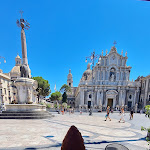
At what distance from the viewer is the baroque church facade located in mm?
36812

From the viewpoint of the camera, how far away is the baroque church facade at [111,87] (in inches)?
1449

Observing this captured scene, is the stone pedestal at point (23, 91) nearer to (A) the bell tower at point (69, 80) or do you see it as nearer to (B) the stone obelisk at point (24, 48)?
(B) the stone obelisk at point (24, 48)

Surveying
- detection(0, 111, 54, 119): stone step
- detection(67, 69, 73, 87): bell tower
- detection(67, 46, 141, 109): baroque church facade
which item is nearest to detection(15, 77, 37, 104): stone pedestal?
detection(0, 111, 54, 119): stone step

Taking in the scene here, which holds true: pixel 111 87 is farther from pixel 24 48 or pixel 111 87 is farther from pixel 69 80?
pixel 69 80

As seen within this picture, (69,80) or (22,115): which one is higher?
(69,80)

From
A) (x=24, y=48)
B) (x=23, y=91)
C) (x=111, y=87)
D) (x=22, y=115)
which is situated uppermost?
(x=24, y=48)

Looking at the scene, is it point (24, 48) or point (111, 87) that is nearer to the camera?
point (24, 48)

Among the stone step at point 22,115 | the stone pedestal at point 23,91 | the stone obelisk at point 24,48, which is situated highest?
the stone obelisk at point 24,48

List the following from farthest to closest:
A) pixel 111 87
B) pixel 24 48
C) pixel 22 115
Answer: pixel 111 87, pixel 24 48, pixel 22 115

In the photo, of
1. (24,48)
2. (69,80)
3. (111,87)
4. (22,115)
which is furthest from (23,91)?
(69,80)

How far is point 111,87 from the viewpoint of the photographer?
3778cm

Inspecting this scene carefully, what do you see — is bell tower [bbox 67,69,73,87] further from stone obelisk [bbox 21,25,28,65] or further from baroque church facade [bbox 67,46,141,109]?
stone obelisk [bbox 21,25,28,65]

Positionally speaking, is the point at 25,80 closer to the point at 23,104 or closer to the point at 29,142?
the point at 23,104

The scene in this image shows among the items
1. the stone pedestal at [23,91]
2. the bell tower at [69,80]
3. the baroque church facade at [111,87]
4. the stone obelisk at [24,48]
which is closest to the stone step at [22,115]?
the stone pedestal at [23,91]
